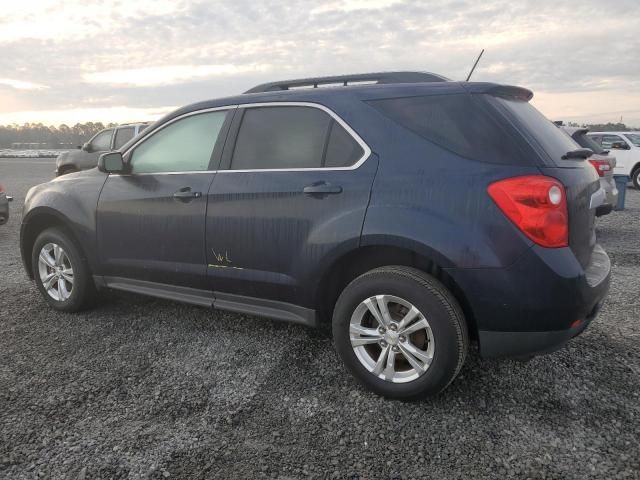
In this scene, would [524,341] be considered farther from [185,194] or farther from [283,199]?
[185,194]

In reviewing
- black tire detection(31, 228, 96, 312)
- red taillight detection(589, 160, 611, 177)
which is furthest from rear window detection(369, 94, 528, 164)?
red taillight detection(589, 160, 611, 177)

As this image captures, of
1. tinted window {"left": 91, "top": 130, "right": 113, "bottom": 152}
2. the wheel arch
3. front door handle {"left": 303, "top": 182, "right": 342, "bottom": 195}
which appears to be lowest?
the wheel arch

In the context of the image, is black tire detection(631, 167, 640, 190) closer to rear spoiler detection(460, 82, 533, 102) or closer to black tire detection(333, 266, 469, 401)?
rear spoiler detection(460, 82, 533, 102)

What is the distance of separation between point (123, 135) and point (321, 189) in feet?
35.8

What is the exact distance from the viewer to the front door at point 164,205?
11.9 ft

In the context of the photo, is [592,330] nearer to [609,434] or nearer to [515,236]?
[609,434]

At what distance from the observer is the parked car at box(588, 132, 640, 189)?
14.8 metres

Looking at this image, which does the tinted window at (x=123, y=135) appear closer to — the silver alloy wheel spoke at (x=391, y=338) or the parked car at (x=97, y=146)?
the parked car at (x=97, y=146)

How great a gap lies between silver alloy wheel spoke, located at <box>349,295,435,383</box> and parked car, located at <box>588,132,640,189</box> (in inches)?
561

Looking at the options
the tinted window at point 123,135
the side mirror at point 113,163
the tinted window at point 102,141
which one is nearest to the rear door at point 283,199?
the side mirror at point 113,163

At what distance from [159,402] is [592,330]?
3.10 metres

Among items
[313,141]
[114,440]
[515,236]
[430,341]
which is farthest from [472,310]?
[114,440]

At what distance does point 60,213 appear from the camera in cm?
432

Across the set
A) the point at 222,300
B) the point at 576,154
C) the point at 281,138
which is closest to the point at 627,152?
the point at 576,154
